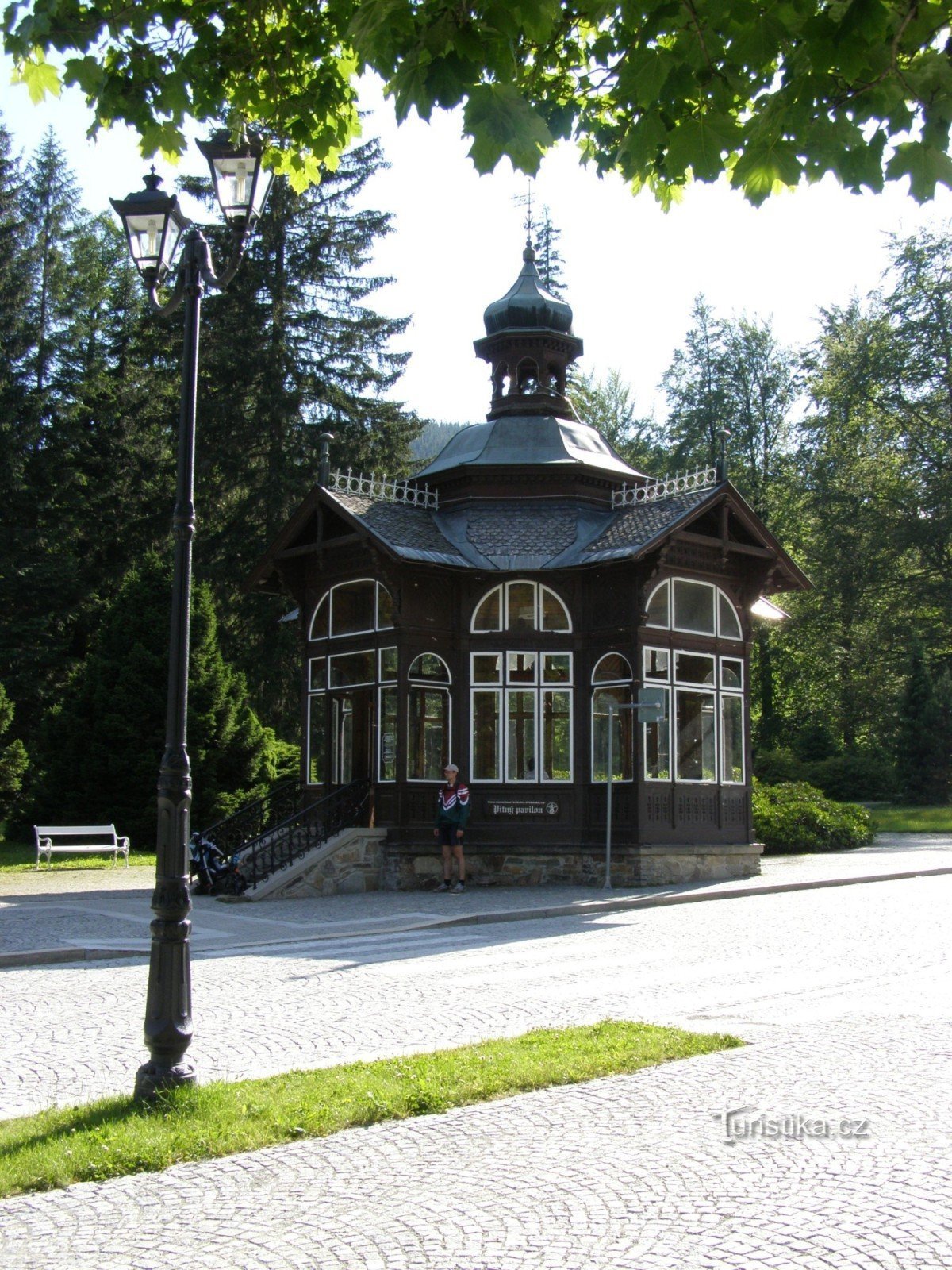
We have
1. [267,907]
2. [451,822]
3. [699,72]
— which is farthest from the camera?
[451,822]

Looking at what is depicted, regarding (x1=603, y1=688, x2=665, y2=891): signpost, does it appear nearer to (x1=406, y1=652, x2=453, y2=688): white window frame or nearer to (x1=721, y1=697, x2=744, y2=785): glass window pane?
(x1=721, y1=697, x2=744, y2=785): glass window pane

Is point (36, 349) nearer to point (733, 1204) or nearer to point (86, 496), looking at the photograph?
point (86, 496)

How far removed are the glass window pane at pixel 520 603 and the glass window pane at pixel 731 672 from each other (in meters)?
3.48

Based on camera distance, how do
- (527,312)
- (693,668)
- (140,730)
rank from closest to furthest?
(693,668)
(527,312)
(140,730)

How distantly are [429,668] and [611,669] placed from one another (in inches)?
116

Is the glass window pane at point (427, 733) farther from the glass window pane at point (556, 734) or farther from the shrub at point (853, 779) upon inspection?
the shrub at point (853, 779)

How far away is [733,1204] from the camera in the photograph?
5078 mm

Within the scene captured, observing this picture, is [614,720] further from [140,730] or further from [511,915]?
[140,730]

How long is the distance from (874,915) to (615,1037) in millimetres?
8579

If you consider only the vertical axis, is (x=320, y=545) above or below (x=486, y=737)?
above

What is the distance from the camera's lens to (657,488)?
75.1 ft

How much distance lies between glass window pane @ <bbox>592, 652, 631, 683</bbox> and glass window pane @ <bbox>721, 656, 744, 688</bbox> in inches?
89.2

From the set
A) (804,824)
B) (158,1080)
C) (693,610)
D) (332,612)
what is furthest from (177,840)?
(804,824)

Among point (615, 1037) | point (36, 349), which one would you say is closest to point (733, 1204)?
point (615, 1037)
